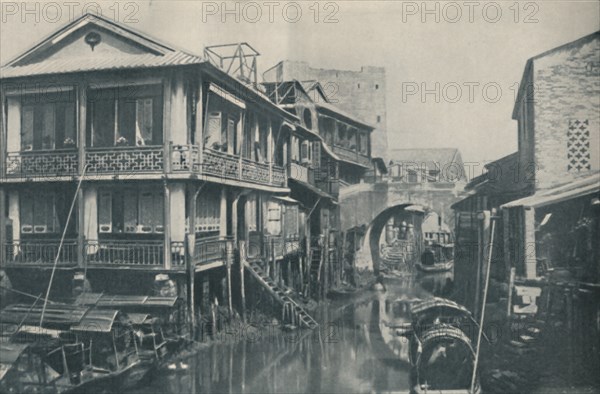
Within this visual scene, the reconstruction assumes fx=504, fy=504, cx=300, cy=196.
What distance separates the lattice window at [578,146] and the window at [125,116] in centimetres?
1250

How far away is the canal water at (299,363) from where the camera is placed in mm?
13242

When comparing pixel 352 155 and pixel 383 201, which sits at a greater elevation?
pixel 352 155

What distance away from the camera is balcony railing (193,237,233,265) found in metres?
16.8

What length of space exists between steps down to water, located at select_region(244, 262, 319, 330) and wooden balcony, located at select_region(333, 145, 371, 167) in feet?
61.5

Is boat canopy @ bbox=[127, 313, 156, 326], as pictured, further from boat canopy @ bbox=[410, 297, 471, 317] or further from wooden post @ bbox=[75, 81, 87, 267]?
boat canopy @ bbox=[410, 297, 471, 317]

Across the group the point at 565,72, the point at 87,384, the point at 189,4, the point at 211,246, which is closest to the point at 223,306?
the point at 211,246

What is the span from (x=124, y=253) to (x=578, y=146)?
46.5ft

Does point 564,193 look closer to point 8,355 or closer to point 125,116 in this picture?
point 125,116

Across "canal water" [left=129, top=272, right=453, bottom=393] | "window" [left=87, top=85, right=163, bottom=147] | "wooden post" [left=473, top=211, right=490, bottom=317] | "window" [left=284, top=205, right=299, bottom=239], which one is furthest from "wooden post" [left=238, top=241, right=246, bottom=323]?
"wooden post" [left=473, top=211, right=490, bottom=317]

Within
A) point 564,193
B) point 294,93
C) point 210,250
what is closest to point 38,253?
point 210,250

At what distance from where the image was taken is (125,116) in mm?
16391

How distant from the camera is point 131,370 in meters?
12.2

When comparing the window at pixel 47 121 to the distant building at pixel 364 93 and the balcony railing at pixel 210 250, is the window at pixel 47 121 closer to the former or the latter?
the balcony railing at pixel 210 250

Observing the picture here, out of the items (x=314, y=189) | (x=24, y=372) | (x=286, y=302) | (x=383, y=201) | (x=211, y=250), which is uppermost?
(x=314, y=189)
